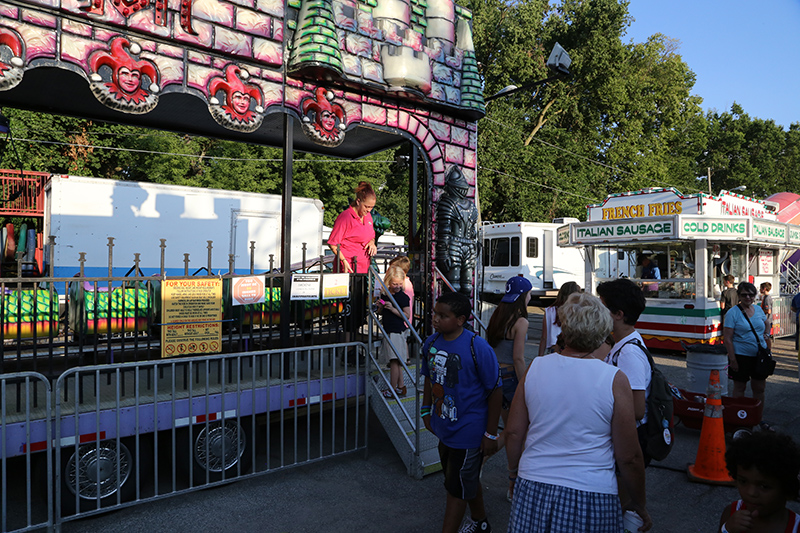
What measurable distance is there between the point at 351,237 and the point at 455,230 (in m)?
1.35

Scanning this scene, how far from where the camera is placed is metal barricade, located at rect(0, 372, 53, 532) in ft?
11.5

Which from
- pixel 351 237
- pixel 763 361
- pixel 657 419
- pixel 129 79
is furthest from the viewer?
pixel 351 237

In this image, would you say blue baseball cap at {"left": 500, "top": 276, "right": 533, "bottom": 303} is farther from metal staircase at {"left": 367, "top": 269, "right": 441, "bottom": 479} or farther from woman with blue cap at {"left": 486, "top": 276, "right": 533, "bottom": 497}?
metal staircase at {"left": 367, "top": 269, "right": 441, "bottom": 479}

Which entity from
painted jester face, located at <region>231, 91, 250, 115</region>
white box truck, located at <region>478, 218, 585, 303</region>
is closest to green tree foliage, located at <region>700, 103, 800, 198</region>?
white box truck, located at <region>478, 218, 585, 303</region>

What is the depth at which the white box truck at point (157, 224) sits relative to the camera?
1258 cm

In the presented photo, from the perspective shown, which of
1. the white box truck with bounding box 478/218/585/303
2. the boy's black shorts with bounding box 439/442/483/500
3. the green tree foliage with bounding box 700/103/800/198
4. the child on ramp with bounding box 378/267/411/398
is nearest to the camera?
the boy's black shorts with bounding box 439/442/483/500

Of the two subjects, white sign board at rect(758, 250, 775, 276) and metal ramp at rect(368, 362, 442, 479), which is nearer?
metal ramp at rect(368, 362, 442, 479)

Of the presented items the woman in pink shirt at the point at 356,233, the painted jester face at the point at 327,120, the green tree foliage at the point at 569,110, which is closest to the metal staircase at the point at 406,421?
the woman in pink shirt at the point at 356,233

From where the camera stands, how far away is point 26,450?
144 inches

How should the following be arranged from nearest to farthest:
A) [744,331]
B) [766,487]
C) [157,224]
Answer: [766,487] < [744,331] < [157,224]

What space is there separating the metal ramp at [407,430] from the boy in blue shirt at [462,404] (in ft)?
4.07

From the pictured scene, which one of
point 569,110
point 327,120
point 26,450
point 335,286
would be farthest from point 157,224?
point 569,110

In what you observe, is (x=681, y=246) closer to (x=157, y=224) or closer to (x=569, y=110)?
(x=157, y=224)

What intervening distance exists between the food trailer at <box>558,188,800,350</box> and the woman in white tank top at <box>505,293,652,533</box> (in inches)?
415
